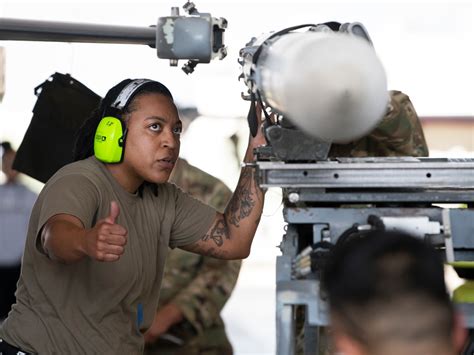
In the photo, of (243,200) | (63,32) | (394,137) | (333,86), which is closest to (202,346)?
(394,137)

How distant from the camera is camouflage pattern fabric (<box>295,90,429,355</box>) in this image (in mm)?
4168

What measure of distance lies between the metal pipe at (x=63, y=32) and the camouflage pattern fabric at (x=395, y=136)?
1.14 meters

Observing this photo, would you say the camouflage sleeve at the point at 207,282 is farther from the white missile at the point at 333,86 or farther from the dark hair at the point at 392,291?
the dark hair at the point at 392,291

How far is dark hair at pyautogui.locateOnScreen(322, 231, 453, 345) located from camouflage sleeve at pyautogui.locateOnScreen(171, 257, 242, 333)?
11.6ft

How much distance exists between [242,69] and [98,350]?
95 cm

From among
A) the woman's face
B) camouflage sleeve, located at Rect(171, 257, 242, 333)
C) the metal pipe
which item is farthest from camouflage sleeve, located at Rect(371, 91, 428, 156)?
camouflage sleeve, located at Rect(171, 257, 242, 333)

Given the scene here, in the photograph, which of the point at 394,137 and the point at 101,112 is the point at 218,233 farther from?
the point at 394,137

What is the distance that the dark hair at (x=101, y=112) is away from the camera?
362 cm

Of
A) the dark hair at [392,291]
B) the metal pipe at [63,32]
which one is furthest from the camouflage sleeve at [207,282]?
the dark hair at [392,291]

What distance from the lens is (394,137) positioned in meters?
4.29

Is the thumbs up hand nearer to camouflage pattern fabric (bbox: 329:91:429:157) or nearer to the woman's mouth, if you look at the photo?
the woman's mouth

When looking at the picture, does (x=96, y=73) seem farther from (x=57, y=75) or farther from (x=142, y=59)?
(x=57, y=75)

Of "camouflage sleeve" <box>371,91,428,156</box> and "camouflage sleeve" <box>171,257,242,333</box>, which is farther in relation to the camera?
"camouflage sleeve" <box>171,257,242,333</box>

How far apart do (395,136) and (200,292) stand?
1478 mm
